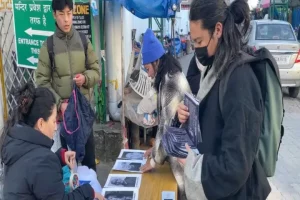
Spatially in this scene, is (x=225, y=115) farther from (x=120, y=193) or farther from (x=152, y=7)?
(x=152, y=7)

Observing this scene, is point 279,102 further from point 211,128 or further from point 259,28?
point 259,28

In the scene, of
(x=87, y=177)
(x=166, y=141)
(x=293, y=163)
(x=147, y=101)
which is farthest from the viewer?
(x=293, y=163)

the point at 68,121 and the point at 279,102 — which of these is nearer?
the point at 279,102

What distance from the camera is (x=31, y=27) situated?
375 centimetres

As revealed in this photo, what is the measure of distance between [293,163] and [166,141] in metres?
3.02

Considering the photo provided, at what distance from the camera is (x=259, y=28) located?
8.62 metres

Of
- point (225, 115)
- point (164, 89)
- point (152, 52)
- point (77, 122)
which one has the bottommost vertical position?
point (77, 122)

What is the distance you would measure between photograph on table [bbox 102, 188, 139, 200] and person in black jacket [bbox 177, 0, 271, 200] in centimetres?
92

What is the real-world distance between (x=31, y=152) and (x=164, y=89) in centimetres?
122

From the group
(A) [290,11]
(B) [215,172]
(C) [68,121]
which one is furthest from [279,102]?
(A) [290,11]

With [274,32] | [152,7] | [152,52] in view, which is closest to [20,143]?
[152,52]

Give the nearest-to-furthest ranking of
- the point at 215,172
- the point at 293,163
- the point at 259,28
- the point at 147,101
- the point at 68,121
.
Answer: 1. the point at 215,172
2. the point at 68,121
3. the point at 147,101
4. the point at 293,163
5. the point at 259,28

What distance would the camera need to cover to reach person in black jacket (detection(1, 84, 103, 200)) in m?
1.67

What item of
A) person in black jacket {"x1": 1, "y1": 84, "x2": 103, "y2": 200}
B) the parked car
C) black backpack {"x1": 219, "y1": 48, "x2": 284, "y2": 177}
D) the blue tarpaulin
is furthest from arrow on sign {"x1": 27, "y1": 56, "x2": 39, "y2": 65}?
the parked car
